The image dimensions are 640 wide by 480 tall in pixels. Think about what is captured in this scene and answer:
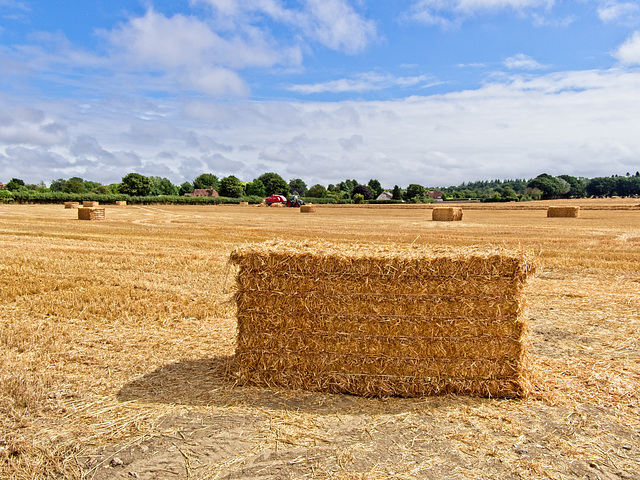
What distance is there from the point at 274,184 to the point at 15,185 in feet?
259

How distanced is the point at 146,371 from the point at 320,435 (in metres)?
2.60

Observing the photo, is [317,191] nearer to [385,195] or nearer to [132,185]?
[385,195]

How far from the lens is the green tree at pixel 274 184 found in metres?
164

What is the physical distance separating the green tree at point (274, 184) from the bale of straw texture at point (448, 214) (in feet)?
416

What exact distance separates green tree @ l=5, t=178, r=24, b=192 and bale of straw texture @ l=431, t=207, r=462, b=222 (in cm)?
13552

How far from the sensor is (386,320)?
17.2 feet

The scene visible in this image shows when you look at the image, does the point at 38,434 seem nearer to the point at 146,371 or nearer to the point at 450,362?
the point at 146,371

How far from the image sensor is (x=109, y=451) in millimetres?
4078

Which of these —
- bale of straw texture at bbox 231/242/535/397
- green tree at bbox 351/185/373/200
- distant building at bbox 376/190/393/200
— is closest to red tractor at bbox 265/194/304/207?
bale of straw texture at bbox 231/242/535/397

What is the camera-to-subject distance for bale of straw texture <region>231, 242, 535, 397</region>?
5.16 meters

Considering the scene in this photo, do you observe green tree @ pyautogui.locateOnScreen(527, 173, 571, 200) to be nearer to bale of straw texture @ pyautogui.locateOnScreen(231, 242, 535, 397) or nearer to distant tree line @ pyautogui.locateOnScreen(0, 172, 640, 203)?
distant tree line @ pyautogui.locateOnScreen(0, 172, 640, 203)

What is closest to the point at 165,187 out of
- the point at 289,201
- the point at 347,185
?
the point at 347,185

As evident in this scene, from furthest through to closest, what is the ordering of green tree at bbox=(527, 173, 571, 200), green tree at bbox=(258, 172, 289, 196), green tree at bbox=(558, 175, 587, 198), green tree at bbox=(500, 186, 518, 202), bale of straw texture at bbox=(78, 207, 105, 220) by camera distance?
green tree at bbox=(258, 172, 289, 196)
green tree at bbox=(558, 175, 587, 198)
green tree at bbox=(527, 173, 571, 200)
green tree at bbox=(500, 186, 518, 202)
bale of straw texture at bbox=(78, 207, 105, 220)

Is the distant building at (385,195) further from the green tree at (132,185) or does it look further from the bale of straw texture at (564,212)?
the bale of straw texture at (564,212)
